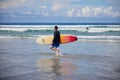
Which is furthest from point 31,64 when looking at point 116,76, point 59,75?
point 116,76

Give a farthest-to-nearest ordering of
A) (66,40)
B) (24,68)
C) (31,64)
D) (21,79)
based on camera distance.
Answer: (66,40) < (31,64) < (24,68) < (21,79)

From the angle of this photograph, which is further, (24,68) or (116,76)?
(24,68)

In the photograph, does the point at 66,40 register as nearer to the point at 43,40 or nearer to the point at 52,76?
the point at 43,40

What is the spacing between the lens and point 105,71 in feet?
25.1

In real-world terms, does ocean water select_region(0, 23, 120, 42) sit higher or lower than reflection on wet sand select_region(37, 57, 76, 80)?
lower

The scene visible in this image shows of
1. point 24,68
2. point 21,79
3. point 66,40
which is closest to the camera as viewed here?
point 21,79

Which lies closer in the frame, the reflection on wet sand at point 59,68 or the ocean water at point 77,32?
the reflection on wet sand at point 59,68

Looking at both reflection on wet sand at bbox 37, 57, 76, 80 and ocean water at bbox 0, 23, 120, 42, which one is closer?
reflection on wet sand at bbox 37, 57, 76, 80

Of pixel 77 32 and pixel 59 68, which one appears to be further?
pixel 77 32

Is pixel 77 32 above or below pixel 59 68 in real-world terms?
below

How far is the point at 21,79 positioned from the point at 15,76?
0.39 metres

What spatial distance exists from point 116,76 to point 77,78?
1.06 m

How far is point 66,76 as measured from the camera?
6871 millimetres

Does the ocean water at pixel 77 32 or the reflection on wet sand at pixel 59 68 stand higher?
the reflection on wet sand at pixel 59 68
